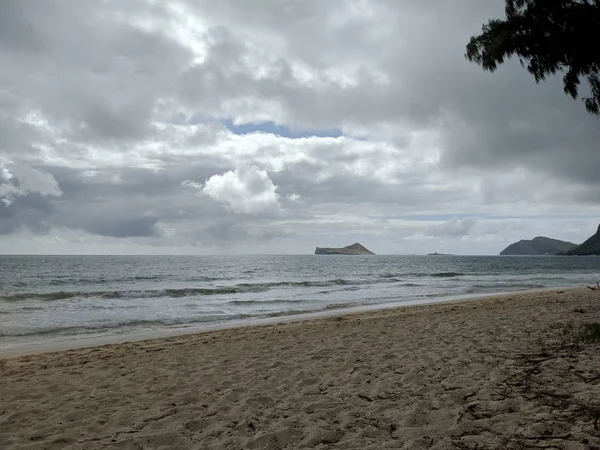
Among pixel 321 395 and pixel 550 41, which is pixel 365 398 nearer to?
pixel 321 395

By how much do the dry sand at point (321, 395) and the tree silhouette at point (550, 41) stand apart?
19.5ft

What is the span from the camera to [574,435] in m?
3.66

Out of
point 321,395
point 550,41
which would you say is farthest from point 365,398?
point 550,41

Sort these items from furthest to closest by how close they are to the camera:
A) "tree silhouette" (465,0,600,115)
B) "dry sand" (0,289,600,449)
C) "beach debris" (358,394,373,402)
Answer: "tree silhouette" (465,0,600,115)
"beach debris" (358,394,373,402)
"dry sand" (0,289,600,449)

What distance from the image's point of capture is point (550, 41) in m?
9.51

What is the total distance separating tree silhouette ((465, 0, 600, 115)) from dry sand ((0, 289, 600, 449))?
5938 mm

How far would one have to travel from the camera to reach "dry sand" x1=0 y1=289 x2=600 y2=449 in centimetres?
406

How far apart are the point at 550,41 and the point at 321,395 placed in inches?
362

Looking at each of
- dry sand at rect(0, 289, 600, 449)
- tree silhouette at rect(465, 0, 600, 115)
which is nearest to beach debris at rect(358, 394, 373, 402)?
dry sand at rect(0, 289, 600, 449)

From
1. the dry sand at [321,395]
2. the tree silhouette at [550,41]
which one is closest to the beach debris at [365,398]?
the dry sand at [321,395]

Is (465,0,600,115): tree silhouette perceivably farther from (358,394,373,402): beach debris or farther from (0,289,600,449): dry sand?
(358,394,373,402): beach debris

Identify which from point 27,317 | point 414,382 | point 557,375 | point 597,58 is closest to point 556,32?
point 597,58

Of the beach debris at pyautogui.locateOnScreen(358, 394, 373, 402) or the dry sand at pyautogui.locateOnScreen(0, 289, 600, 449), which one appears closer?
the dry sand at pyautogui.locateOnScreen(0, 289, 600, 449)

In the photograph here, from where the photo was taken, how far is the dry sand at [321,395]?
4.06 m
